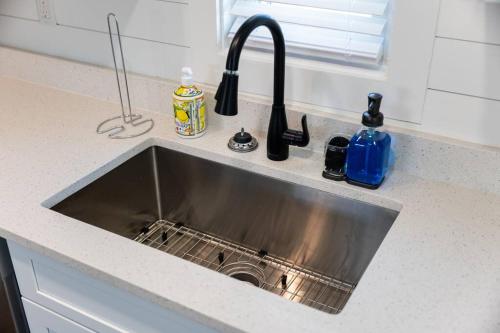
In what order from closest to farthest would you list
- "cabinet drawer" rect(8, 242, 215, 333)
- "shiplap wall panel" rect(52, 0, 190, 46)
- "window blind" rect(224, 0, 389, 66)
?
"cabinet drawer" rect(8, 242, 215, 333) < "window blind" rect(224, 0, 389, 66) < "shiplap wall panel" rect(52, 0, 190, 46)

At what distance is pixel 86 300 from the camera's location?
114 cm

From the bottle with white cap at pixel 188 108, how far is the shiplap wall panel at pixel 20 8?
2.07ft

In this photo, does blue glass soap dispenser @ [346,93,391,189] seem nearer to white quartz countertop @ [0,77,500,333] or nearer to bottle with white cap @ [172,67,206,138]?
white quartz countertop @ [0,77,500,333]

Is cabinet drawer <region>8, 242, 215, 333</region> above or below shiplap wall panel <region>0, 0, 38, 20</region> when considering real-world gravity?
below

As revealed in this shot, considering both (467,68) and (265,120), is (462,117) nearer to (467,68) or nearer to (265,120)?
(467,68)

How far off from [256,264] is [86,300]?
1.46 feet

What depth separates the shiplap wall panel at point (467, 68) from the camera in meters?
1.16

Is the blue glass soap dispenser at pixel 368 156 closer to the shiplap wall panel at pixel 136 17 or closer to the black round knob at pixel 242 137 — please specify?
the black round knob at pixel 242 137

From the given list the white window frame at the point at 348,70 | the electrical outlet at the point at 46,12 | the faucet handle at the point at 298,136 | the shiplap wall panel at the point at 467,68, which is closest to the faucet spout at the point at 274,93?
the faucet handle at the point at 298,136

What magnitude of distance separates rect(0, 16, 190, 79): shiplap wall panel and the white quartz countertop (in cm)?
19

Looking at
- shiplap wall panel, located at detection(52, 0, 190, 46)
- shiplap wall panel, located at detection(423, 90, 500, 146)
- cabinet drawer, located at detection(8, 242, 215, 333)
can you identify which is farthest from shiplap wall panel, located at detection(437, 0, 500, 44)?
cabinet drawer, located at detection(8, 242, 215, 333)

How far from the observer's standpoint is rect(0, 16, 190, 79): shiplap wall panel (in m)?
1.57

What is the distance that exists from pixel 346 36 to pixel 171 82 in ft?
1.72

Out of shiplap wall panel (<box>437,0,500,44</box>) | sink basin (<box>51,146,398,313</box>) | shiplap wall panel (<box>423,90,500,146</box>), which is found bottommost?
sink basin (<box>51,146,398,313</box>)
